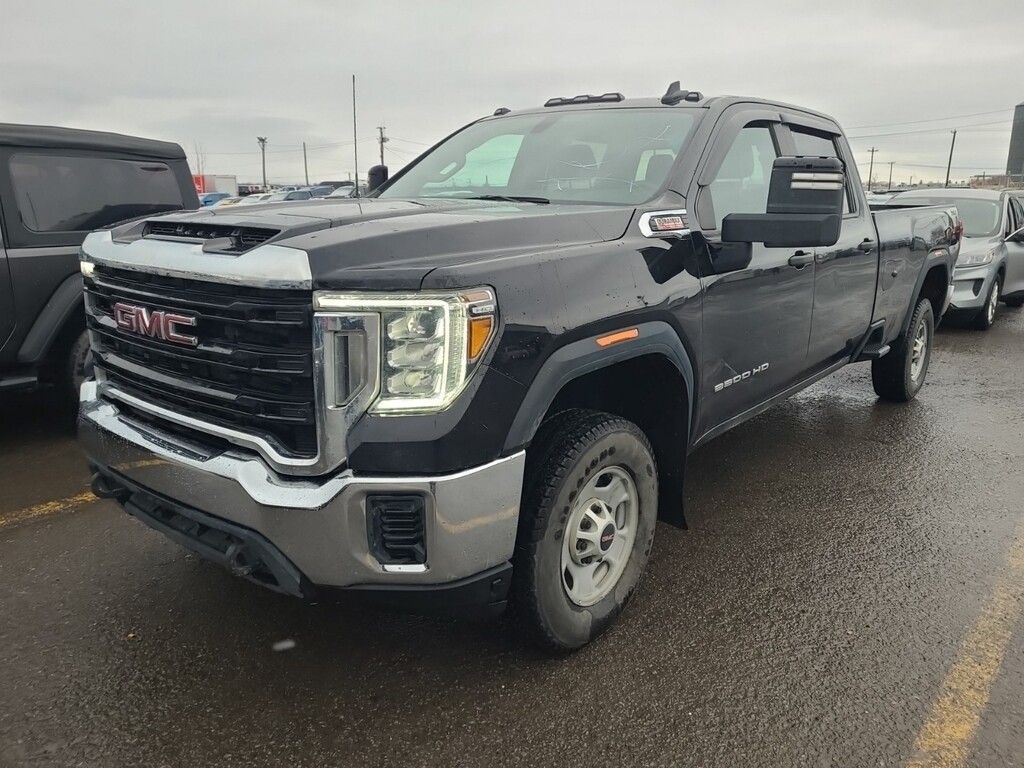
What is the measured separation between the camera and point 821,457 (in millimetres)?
4816

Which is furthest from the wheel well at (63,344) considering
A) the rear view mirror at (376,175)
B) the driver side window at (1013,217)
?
the driver side window at (1013,217)

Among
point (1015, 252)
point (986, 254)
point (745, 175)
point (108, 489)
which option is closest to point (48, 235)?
point (108, 489)

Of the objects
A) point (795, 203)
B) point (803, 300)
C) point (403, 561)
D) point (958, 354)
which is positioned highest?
point (795, 203)

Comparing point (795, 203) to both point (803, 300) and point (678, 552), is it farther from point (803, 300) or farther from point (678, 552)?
point (678, 552)

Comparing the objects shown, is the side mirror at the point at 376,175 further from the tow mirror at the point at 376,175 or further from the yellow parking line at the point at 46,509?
the yellow parking line at the point at 46,509

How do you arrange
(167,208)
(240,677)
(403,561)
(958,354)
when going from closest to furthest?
1. (403,561)
2. (240,677)
3. (167,208)
4. (958,354)

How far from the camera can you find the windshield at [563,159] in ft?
10.7

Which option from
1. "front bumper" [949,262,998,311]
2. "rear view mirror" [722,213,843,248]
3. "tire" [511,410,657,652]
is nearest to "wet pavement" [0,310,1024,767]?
"tire" [511,410,657,652]

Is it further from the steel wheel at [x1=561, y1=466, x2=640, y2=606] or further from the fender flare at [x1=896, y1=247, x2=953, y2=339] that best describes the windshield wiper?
the fender flare at [x1=896, y1=247, x2=953, y2=339]

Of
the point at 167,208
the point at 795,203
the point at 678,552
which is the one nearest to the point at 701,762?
the point at 678,552

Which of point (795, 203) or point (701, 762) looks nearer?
point (701, 762)

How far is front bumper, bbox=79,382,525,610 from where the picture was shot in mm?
2090

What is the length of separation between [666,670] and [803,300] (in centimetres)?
206

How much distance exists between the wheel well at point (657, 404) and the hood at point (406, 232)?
20.7 inches
